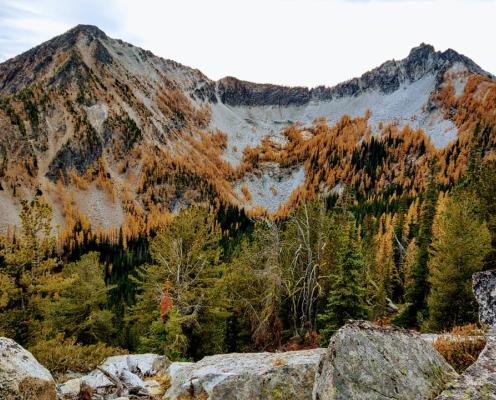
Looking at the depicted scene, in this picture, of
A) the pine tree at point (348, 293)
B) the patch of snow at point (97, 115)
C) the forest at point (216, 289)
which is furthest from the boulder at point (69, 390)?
the patch of snow at point (97, 115)

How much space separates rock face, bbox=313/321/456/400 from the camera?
5.27 m

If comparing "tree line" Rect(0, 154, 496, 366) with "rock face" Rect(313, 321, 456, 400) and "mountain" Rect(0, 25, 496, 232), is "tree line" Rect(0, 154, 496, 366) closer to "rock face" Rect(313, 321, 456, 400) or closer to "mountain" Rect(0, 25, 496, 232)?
"rock face" Rect(313, 321, 456, 400)

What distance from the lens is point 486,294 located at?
8.50m

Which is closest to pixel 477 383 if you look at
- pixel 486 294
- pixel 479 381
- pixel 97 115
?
pixel 479 381

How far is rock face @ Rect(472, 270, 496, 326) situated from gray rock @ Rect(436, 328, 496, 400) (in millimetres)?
3352

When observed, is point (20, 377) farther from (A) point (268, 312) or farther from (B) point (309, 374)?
(A) point (268, 312)

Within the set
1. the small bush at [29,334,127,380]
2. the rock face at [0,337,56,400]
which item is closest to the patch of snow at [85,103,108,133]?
the small bush at [29,334,127,380]

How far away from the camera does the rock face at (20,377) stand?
8.44 m

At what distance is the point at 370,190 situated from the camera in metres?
180

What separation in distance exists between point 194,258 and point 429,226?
32.6 metres

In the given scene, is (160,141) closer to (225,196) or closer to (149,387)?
(225,196)

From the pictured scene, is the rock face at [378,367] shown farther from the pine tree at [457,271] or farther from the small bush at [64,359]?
the pine tree at [457,271]

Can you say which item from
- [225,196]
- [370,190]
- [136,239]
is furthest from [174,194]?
[370,190]

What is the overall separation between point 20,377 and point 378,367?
8.19 metres
